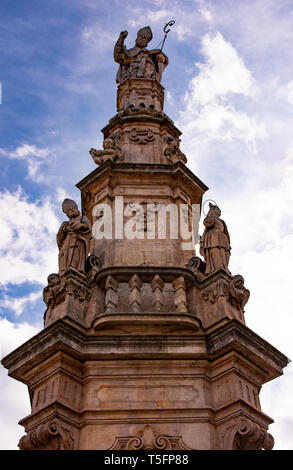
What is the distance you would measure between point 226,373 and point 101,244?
4.94 meters

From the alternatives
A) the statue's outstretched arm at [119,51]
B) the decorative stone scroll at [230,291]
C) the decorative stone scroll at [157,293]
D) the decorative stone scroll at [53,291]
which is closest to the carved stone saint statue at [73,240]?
the decorative stone scroll at [53,291]

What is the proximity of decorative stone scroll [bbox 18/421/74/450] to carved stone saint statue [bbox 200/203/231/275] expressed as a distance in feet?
14.9

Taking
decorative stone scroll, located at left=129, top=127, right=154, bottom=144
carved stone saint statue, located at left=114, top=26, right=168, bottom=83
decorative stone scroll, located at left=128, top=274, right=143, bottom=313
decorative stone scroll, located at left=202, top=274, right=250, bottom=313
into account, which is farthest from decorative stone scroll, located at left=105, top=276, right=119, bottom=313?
carved stone saint statue, located at left=114, top=26, right=168, bottom=83

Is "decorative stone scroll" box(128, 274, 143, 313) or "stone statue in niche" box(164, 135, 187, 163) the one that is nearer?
"decorative stone scroll" box(128, 274, 143, 313)

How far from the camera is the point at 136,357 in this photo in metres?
10.8

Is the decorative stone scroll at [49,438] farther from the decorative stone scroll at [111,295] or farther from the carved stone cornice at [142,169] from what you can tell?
the carved stone cornice at [142,169]

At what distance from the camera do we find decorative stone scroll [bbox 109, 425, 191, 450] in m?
9.73

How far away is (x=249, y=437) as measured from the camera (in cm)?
961

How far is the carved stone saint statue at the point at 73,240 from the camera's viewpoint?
12.4 metres

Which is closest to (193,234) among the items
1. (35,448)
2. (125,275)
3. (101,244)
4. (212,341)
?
(101,244)

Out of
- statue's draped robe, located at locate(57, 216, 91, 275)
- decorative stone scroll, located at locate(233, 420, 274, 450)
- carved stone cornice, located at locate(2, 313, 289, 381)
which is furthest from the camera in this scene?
statue's draped robe, located at locate(57, 216, 91, 275)

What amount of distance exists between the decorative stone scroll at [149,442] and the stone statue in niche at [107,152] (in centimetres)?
801

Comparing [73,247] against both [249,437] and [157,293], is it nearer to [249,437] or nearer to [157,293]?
[157,293]

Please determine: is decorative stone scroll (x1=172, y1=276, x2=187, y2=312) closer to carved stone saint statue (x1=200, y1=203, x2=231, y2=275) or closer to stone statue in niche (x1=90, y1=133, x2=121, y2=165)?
carved stone saint statue (x1=200, y1=203, x2=231, y2=275)
